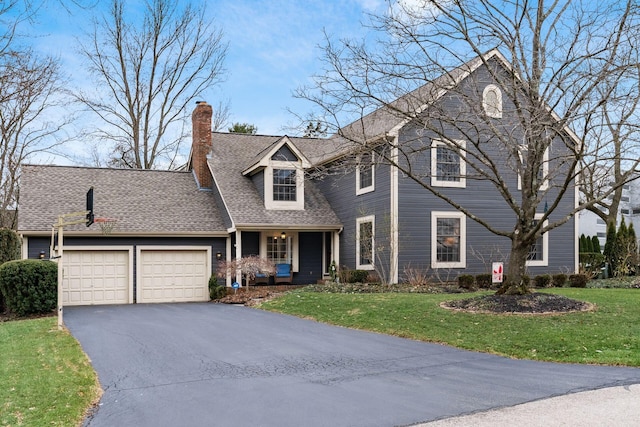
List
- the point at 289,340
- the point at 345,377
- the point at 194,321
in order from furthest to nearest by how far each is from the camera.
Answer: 1. the point at 194,321
2. the point at 289,340
3. the point at 345,377

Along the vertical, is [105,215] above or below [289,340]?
above

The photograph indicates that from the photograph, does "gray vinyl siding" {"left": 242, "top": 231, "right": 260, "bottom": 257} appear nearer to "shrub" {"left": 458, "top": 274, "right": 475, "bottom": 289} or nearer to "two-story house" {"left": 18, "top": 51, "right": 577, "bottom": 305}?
"two-story house" {"left": 18, "top": 51, "right": 577, "bottom": 305}

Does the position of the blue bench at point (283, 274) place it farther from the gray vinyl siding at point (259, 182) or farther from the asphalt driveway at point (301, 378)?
the asphalt driveway at point (301, 378)

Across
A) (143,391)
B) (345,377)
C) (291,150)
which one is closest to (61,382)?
(143,391)

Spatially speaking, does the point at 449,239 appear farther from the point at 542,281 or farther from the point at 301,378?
Result: the point at 301,378

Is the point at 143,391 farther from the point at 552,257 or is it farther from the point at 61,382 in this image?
the point at 552,257

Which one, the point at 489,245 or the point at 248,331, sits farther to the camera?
the point at 489,245

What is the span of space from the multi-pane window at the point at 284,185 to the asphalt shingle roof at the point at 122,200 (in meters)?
2.44

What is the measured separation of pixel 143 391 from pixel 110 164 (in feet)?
96.0

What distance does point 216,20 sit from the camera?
32.9 metres

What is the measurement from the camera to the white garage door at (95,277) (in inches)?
756

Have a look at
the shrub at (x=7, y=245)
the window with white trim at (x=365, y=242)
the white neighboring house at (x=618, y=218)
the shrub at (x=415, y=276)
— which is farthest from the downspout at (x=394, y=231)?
the white neighboring house at (x=618, y=218)

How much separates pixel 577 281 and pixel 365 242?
24.0 ft

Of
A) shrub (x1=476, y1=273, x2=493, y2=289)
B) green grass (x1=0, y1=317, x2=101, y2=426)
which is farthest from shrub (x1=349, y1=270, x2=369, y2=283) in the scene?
green grass (x1=0, y1=317, x2=101, y2=426)
